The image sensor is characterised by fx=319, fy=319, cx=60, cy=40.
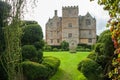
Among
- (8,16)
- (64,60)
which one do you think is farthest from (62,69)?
(8,16)

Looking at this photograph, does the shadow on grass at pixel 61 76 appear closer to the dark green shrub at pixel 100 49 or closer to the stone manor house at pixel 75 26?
the dark green shrub at pixel 100 49

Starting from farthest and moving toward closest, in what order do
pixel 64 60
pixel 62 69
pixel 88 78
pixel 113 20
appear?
1. pixel 64 60
2. pixel 62 69
3. pixel 88 78
4. pixel 113 20

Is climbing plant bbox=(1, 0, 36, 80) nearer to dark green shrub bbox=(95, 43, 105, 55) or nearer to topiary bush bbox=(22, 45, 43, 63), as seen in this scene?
topiary bush bbox=(22, 45, 43, 63)

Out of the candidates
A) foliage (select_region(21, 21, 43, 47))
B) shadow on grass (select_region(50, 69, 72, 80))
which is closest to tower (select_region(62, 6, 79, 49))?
shadow on grass (select_region(50, 69, 72, 80))

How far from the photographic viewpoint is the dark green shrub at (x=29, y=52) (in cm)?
2170

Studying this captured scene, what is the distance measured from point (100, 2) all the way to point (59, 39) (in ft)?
199

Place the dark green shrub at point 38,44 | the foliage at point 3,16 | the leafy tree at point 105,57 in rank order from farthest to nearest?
1. the dark green shrub at point 38,44
2. the leafy tree at point 105,57
3. the foliage at point 3,16

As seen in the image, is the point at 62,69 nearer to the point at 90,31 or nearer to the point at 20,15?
the point at 20,15

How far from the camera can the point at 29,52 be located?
71.3 feet

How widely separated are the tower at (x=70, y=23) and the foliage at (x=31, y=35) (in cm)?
3986

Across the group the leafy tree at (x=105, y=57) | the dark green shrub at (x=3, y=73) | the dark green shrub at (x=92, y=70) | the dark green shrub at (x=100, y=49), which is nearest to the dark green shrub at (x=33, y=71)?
the dark green shrub at (x=3, y=73)

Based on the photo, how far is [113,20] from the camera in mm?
5191

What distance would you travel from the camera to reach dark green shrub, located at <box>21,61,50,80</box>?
65.0ft

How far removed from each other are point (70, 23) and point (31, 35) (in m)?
41.1
